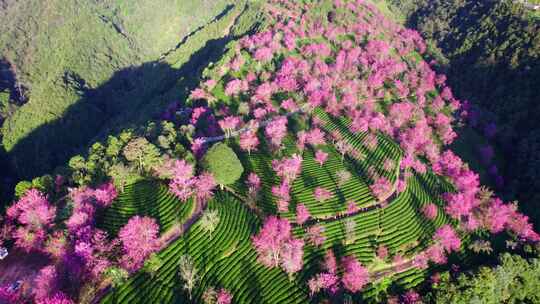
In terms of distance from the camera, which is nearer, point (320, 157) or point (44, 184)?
point (44, 184)

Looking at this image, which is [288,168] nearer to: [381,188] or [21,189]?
[381,188]

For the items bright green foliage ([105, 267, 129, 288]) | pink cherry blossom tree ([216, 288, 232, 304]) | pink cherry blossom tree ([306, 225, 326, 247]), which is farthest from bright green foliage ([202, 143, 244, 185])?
bright green foliage ([105, 267, 129, 288])

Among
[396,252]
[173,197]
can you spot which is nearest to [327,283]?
A: [396,252]

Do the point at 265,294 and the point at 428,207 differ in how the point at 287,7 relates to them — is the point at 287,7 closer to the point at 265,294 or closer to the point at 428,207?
the point at 428,207

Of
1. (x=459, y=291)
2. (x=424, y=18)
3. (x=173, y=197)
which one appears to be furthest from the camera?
(x=424, y=18)

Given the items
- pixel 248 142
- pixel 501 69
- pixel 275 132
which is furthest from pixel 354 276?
pixel 501 69

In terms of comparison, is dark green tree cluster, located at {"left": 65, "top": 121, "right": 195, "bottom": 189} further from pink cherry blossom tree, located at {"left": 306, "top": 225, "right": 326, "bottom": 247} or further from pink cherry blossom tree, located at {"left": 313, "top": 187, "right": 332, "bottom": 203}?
pink cherry blossom tree, located at {"left": 306, "top": 225, "right": 326, "bottom": 247}
